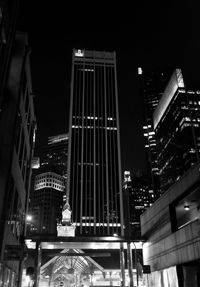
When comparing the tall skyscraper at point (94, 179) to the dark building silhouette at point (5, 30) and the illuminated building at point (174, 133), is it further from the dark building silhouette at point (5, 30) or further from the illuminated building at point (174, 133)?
the dark building silhouette at point (5, 30)

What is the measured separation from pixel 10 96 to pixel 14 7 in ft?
23.0

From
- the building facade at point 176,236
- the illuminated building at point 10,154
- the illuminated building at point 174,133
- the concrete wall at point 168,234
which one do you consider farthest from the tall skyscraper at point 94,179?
the illuminated building at point 10,154

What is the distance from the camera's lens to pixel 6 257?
22797 mm

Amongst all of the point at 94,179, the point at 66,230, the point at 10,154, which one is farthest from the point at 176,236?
the point at 94,179

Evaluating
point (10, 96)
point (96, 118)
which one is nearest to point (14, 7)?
point (10, 96)

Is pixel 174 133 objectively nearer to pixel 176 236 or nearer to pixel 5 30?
pixel 176 236

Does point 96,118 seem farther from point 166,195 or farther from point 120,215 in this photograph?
point 166,195

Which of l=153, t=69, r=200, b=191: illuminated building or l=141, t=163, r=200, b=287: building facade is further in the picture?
l=153, t=69, r=200, b=191: illuminated building

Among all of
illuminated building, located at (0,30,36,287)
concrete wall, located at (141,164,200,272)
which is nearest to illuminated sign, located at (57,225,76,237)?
illuminated building, located at (0,30,36,287)

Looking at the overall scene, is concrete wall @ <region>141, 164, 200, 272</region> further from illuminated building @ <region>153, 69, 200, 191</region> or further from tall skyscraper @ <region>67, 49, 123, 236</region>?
tall skyscraper @ <region>67, 49, 123, 236</region>

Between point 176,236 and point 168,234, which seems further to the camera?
point 168,234

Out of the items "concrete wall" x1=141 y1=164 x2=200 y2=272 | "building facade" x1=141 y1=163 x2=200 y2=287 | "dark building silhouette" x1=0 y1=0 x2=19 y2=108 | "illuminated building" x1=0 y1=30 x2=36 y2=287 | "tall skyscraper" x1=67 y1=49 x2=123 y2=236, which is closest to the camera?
"dark building silhouette" x1=0 y1=0 x2=19 y2=108

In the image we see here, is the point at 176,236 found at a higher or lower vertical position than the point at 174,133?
lower

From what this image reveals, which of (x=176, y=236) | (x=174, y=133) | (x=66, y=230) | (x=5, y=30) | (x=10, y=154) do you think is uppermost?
(x=174, y=133)
